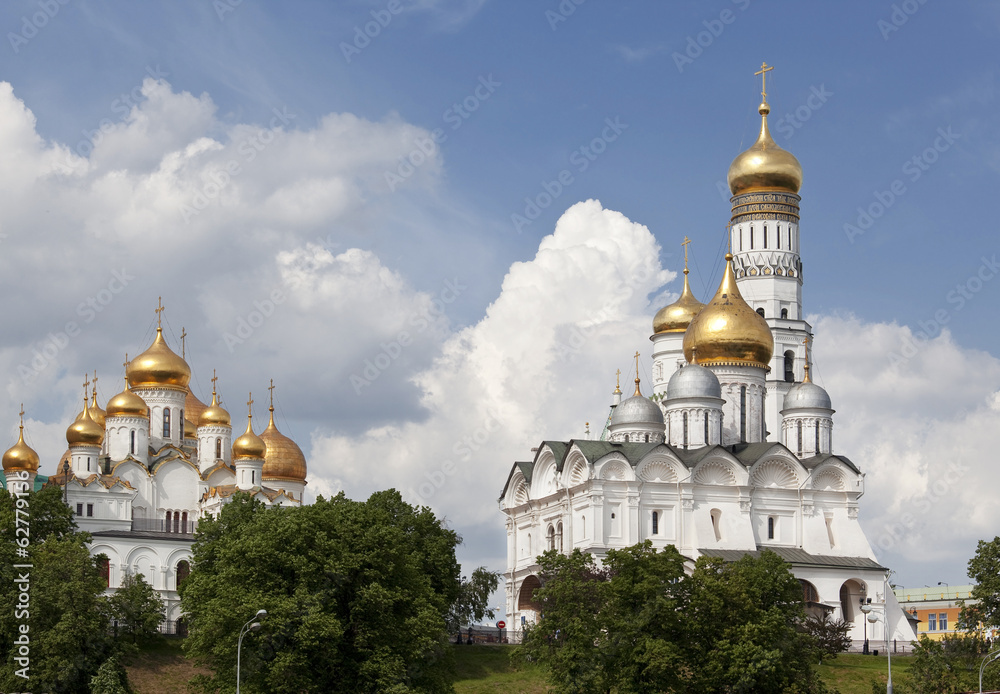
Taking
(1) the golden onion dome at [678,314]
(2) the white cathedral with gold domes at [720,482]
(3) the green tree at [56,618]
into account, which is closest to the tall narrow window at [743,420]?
(2) the white cathedral with gold domes at [720,482]

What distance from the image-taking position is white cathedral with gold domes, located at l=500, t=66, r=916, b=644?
5950cm

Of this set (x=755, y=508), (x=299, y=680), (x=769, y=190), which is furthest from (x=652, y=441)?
(x=299, y=680)

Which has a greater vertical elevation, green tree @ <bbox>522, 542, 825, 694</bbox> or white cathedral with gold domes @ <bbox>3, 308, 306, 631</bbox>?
white cathedral with gold domes @ <bbox>3, 308, 306, 631</bbox>

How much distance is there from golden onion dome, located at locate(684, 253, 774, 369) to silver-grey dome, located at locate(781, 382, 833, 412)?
6.15 ft

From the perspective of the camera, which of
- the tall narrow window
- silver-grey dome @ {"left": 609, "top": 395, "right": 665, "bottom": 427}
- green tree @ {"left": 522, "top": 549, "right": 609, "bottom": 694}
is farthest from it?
the tall narrow window

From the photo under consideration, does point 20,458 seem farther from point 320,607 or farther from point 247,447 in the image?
point 320,607

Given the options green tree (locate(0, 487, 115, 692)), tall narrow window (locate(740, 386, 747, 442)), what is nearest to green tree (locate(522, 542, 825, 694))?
green tree (locate(0, 487, 115, 692))

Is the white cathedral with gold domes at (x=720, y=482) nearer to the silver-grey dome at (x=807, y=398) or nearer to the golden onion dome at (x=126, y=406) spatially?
the silver-grey dome at (x=807, y=398)

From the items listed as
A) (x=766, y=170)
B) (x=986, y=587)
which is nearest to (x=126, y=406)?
(x=766, y=170)

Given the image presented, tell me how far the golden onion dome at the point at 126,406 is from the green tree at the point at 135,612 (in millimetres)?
17215

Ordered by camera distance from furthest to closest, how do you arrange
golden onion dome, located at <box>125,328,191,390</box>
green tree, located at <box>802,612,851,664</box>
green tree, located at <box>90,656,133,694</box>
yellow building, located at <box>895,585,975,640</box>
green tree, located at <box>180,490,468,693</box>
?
yellow building, located at <box>895,585,975,640</box>, golden onion dome, located at <box>125,328,191,390</box>, green tree, located at <box>802,612,851,664</box>, green tree, located at <box>90,656,133,694</box>, green tree, located at <box>180,490,468,693</box>

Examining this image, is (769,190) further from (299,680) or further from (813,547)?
(299,680)

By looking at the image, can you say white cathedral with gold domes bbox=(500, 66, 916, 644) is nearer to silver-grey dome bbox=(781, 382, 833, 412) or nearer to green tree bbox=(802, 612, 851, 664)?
silver-grey dome bbox=(781, 382, 833, 412)

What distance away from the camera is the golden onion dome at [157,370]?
6869 centimetres
